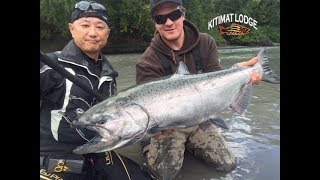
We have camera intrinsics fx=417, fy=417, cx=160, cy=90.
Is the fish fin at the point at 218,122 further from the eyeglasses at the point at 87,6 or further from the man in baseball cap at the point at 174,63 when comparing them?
the eyeglasses at the point at 87,6

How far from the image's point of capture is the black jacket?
2.02 meters

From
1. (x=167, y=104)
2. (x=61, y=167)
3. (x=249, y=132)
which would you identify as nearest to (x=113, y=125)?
(x=167, y=104)

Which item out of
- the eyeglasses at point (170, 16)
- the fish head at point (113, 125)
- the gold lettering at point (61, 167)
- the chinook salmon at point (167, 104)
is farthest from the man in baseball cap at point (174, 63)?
the gold lettering at point (61, 167)

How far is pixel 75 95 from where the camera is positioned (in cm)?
203

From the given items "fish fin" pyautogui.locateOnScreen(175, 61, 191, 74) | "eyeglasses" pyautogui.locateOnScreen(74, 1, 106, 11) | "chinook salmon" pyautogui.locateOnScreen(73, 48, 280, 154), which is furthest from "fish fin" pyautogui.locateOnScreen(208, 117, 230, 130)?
"eyeglasses" pyautogui.locateOnScreen(74, 1, 106, 11)

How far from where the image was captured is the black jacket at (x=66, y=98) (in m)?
2.02

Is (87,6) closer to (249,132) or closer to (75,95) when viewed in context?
(75,95)

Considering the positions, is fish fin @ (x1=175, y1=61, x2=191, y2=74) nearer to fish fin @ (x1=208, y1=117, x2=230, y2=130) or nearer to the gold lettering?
fish fin @ (x1=208, y1=117, x2=230, y2=130)

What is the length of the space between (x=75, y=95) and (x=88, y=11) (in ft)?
1.38
